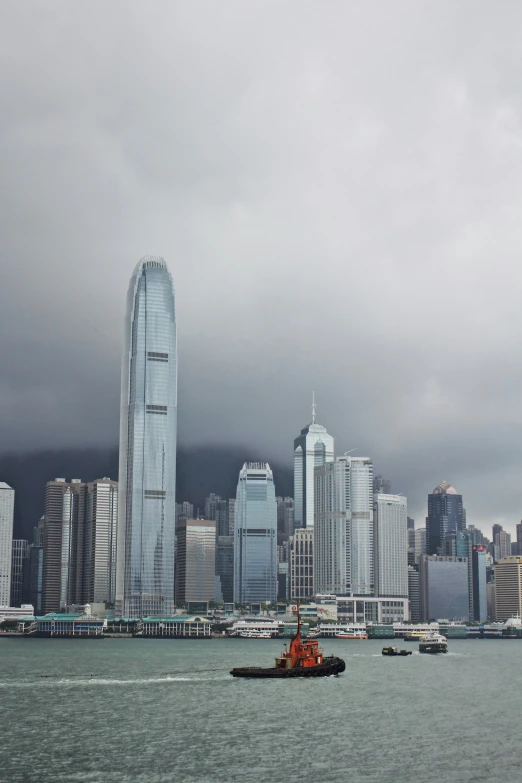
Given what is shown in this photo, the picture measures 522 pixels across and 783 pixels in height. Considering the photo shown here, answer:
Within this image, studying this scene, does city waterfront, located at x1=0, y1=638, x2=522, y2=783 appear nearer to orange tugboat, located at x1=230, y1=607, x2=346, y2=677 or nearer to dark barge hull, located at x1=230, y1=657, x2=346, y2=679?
dark barge hull, located at x1=230, y1=657, x2=346, y2=679

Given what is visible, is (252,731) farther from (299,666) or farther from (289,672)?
(299,666)

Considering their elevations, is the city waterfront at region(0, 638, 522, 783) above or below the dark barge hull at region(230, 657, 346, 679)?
below

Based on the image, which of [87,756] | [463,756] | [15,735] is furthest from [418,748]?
[15,735]

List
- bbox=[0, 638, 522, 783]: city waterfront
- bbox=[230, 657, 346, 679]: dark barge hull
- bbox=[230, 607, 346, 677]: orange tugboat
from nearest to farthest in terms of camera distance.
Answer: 1. bbox=[0, 638, 522, 783]: city waterfront
2. bbox=[230, 657, 346, 679]: dark barge hull
3. bbox=[230, 607, 346, 677]: orange tugboat

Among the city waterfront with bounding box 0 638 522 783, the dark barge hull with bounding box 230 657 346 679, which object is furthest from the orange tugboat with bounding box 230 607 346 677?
the city waterfront with bounding box 0 638 522 783

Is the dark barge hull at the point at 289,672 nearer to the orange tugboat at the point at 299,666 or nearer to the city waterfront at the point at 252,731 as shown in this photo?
the orange tugboat at the point at 299,666

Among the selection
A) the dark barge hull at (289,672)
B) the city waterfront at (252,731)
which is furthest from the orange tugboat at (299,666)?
the city waterfront at (252,731)

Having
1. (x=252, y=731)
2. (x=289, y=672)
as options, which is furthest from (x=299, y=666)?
(x=252, y=731)
